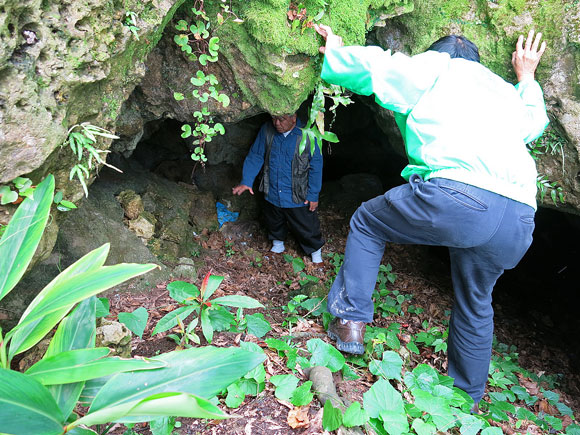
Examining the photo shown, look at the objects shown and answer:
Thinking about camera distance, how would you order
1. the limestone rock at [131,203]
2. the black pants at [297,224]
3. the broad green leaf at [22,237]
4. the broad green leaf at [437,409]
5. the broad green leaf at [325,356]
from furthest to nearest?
the black pants at [297,224]
the limestone rock at [131,203]
the broad green leaf at [325,356]
the broad green leaf at [437,409]
the broad green leaf at [22,237]

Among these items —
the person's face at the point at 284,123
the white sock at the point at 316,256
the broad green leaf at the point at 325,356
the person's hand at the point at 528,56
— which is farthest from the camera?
the white sock at the point at 316,256

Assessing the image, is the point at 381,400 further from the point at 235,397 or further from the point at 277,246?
the point at 277,246

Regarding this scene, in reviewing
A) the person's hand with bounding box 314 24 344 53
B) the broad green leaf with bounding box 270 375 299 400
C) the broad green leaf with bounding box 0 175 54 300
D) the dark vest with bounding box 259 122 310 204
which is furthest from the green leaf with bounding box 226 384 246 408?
the dark vest with bounding box 259 122 310 204

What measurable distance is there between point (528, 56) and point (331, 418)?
10.2ft

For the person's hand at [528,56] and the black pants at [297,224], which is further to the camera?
the black pants at [297,224]

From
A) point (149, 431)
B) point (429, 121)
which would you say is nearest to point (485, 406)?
point (429, 121)

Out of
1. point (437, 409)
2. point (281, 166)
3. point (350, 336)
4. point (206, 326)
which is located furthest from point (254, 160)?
point (437, 409)

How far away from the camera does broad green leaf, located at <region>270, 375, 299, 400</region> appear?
2.18 m

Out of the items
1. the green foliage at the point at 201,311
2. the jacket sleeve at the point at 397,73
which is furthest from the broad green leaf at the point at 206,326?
the jacket sleeve at the point at 397,73

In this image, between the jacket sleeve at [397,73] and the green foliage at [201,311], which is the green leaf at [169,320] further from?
the jacket sleeve at [397,73]

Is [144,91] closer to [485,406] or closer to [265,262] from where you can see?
[265,262]

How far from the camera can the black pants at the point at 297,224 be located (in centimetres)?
515

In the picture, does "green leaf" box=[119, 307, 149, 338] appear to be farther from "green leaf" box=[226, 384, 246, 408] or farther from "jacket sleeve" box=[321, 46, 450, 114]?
"jacket sleeve" box=[321, 46, 450, 114]

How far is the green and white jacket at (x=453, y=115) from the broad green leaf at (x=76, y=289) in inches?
67.8
